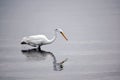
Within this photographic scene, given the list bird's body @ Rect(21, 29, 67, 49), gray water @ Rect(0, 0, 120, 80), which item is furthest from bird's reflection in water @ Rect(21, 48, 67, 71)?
bird's body @ Rect(21, 29, 67, 49)

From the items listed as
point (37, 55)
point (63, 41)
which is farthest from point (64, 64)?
point (63, 41)

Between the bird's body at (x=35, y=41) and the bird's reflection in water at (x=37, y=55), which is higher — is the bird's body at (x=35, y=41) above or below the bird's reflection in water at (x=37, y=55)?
above

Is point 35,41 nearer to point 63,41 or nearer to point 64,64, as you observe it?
point 63,41

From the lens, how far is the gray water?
407 inches

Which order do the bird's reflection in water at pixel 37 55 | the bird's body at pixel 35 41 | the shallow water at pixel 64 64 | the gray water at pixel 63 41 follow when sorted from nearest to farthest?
the shallow water at pixel 64 64 < the gray water at pixel 63 41 < the bird's reflection in water at pixel 37 55 < the bird's body at pixel 35 41

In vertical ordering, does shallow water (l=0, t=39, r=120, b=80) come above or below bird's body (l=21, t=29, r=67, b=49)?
below

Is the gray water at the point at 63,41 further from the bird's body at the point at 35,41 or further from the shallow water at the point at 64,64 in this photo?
the bird's body at the point at 35,41

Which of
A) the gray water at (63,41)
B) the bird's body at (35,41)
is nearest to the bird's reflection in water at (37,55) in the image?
the gray water at (63,41)

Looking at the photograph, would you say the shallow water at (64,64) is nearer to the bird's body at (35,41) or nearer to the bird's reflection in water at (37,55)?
the bird's reflection in water at (37,55)

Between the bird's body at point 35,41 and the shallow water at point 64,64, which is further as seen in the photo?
the bird's body at point 35,41

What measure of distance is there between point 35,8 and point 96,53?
6084 millimetres

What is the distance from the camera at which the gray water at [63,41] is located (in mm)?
10336

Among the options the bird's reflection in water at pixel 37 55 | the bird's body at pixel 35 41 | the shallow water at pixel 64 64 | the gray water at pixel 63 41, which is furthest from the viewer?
the bird's body at pixel 35 41

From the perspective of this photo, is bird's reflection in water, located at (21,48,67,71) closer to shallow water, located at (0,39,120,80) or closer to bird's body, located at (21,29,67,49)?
shallow water, located at (0,39,120,80)
